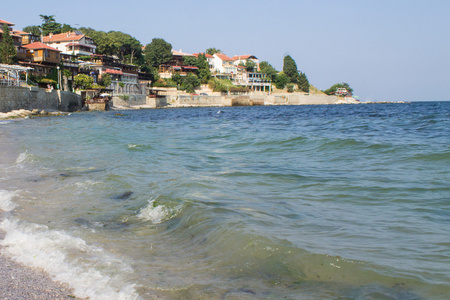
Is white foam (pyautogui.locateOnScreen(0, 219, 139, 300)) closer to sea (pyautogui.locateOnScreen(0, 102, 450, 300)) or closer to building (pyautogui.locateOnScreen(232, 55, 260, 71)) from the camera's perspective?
sea (pyautogui.locateOnScreen(0, 102, 450, 300))

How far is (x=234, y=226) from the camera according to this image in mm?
5324

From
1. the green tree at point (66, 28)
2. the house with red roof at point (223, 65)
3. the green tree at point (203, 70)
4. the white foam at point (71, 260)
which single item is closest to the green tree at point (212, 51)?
the house with red roof at point (223, 65)

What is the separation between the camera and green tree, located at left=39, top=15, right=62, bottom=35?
282 feet

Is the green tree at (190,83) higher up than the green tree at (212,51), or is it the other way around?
the green tree at (212,51)

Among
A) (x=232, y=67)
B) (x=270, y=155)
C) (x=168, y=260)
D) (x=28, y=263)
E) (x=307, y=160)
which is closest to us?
(x=28, y=263)

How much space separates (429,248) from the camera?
4.59 metres

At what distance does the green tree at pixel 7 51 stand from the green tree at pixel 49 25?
39548 millimetres

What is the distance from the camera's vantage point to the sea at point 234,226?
3.70m

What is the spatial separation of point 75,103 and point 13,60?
350 inches

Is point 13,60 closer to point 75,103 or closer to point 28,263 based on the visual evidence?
point 75,103

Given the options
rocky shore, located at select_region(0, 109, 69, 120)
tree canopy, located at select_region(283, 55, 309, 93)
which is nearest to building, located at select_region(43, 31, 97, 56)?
rocky shore, located at select_region(0, 109, 69, 120)

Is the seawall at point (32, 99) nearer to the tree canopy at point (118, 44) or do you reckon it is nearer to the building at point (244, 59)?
the tree canopy at point (118, 44)

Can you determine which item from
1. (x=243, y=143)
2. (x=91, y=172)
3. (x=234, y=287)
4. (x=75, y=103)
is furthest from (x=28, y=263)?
(x=75, y=103)

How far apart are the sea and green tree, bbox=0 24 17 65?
43.2 metres
